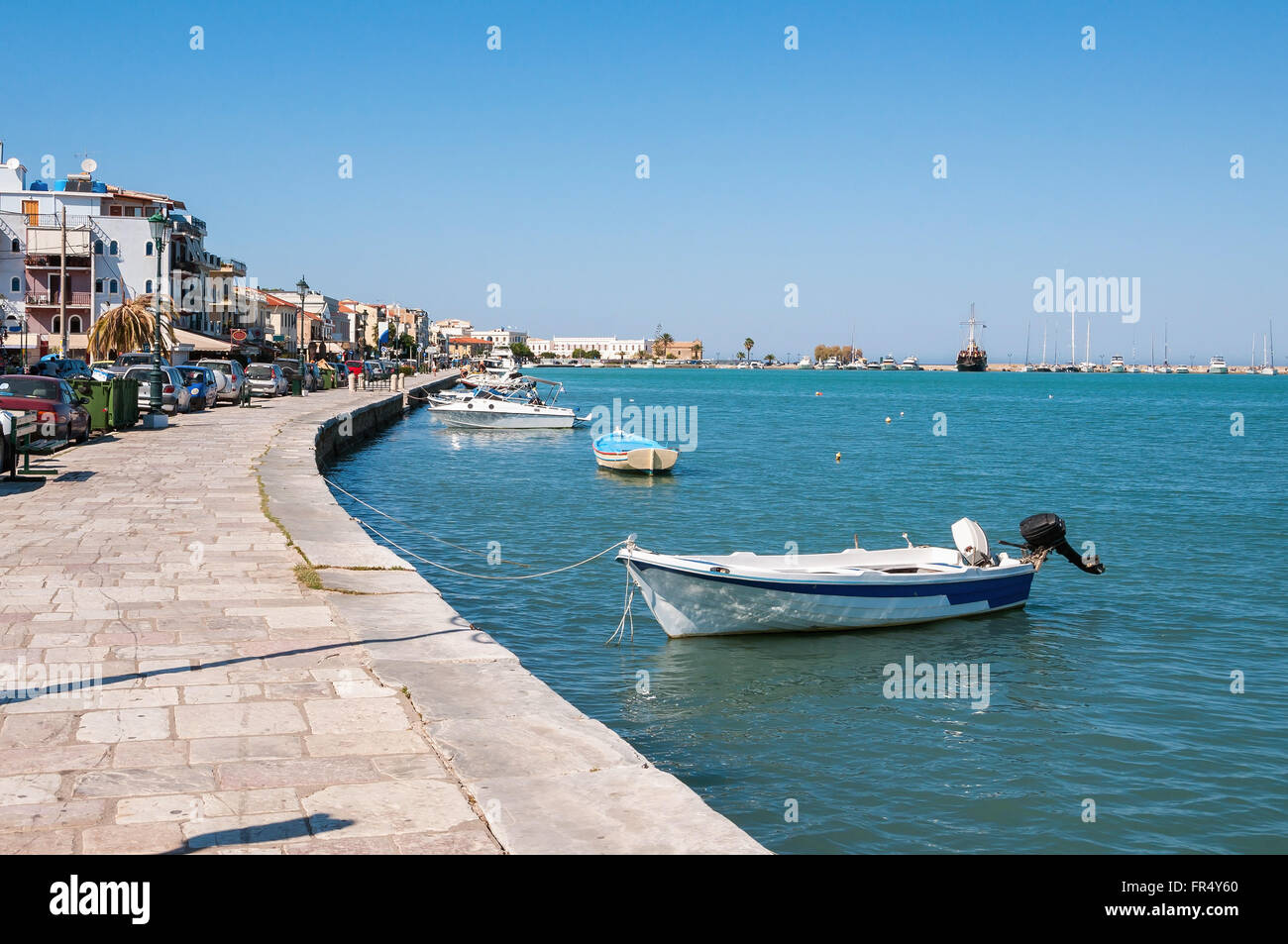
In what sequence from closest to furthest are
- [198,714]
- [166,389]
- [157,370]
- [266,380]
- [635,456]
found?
1. [198,714]
2. [157,370]
3. [635,456]
4. [166,389]
5. [266,380]

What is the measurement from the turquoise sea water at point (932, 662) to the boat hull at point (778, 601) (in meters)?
0.28

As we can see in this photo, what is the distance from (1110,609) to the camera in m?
18.8

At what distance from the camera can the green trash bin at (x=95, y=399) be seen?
2845cm

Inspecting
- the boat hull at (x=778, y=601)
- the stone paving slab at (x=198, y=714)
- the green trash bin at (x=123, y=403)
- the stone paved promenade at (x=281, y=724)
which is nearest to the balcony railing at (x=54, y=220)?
the green trash bin at (x=123, y=403)

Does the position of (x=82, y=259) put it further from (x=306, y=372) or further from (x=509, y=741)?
(x=509, y=741)

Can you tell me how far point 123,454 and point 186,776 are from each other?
20.3 m

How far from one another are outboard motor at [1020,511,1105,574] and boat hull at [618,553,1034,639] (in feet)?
5.80

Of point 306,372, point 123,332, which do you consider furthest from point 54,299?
point 306,372

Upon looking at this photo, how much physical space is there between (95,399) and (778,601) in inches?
836

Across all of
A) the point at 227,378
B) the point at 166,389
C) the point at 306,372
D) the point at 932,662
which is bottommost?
the point at 932,662

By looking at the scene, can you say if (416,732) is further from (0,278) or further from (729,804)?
(0,278)

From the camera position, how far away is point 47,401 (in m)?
24.5

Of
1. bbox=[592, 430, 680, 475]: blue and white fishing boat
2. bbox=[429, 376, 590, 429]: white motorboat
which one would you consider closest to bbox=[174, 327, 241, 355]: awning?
bbox=[429, 376, 590, 429]: white motorboat

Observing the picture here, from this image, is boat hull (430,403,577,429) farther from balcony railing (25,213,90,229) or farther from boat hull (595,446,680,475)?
balcony railing (25,213,90,229)
